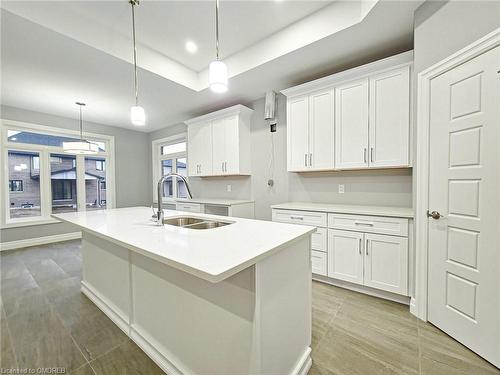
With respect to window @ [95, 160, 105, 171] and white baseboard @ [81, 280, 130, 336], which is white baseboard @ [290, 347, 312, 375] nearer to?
white baseboard @ [81, 280, 130, 336]

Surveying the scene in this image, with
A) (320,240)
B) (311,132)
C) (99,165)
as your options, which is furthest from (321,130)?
(99,165)

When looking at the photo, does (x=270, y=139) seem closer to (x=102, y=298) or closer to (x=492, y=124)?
(x=492, y=124)

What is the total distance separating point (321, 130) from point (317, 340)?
2219 millimetres

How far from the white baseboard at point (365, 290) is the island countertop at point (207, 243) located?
144 cm

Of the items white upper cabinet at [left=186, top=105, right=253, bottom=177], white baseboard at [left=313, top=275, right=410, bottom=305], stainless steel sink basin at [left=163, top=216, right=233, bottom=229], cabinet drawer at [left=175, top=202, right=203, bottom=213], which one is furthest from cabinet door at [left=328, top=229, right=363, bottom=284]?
cabinet drawer at [left=175, top=202, right=203, bottom=213]

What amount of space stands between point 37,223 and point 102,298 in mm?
3557

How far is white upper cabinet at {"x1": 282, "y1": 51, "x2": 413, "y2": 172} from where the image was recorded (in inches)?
86.5

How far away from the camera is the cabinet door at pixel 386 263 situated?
2023 millimetres

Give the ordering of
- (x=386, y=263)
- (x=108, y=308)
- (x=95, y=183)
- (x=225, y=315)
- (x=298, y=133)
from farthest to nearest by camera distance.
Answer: (x=95, y=183)
(x=298, y=133)
(x=386, y=263)
(x=108, y=308)
(x=225, y=315)

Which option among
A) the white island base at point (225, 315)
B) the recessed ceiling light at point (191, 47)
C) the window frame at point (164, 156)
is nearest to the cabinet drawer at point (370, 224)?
the white island base at point (225, 315)

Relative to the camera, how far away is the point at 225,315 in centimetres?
108

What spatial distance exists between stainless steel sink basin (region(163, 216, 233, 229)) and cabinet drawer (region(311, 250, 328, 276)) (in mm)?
1329

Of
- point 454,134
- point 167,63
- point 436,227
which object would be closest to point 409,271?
point 436,227

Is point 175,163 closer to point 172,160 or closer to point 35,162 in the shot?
point 172,160
